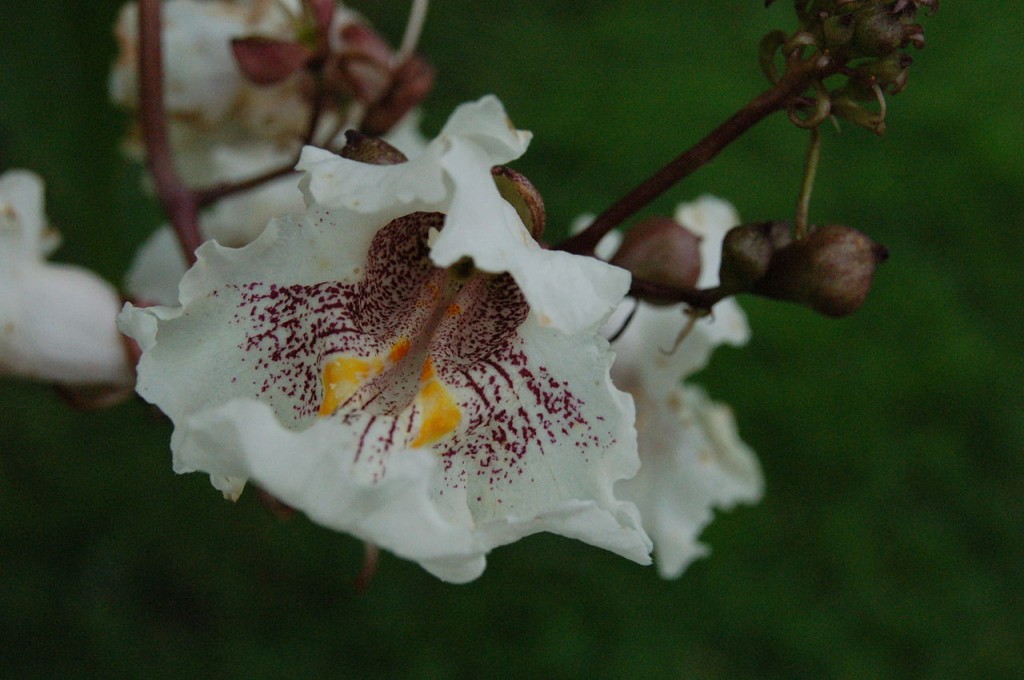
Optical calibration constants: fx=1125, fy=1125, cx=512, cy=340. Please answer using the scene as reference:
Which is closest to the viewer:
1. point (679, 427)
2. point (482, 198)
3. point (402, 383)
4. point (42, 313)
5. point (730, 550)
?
point (482, 198)

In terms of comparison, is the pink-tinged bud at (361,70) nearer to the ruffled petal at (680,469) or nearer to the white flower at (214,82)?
the white flower at (214,82)

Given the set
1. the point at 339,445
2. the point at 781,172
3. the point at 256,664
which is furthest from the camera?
the point at 781,172

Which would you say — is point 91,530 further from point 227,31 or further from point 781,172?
point 781,172

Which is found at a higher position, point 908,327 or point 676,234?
point 676,234

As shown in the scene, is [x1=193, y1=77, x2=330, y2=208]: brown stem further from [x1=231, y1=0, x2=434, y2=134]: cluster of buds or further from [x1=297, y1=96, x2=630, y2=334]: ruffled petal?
[x1=297, y1=96, x2=630, y2=334]: ruffled petal

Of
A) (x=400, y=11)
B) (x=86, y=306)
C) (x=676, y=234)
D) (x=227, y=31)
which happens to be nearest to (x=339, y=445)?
(x=676, y=234)

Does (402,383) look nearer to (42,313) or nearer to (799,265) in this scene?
(799,265)

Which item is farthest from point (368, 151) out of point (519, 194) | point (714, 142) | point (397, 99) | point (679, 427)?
point (679, 427)

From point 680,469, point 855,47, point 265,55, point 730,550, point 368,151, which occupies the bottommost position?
point 730,550
